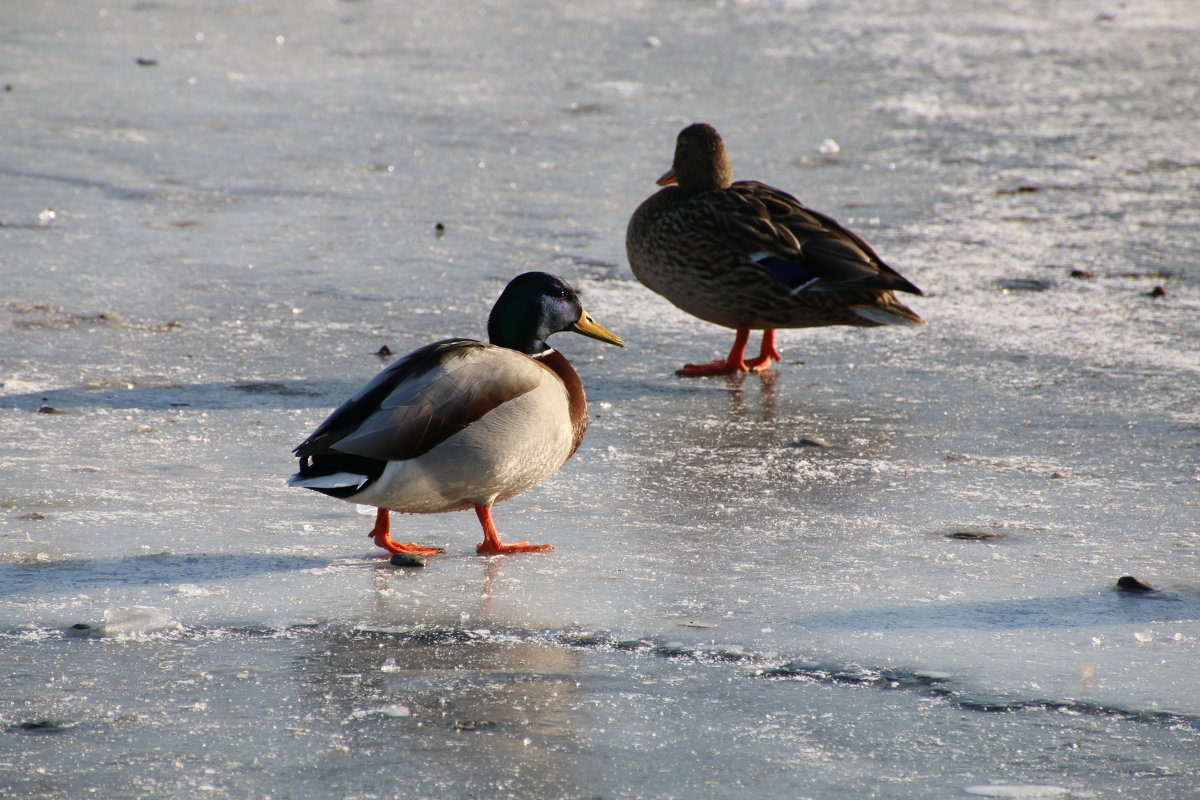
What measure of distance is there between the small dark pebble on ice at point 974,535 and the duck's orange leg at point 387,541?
136 cm

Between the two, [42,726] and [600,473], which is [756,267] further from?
[42,726]

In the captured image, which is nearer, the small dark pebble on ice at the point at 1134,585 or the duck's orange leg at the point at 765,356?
the small dark pebble on ice at the point at 1134,585

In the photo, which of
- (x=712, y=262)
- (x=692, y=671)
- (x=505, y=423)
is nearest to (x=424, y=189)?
(x=712, y=262)

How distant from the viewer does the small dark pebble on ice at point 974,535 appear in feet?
12.8

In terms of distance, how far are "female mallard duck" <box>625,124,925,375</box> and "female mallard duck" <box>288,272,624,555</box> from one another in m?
1.79

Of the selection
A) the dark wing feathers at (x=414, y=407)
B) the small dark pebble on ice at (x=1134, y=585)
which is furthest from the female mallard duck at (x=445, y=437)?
the small dark pebble on ice at (x=1134, y=585)

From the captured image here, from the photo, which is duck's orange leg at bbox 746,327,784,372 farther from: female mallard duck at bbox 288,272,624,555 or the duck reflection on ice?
the duck reflection on ice

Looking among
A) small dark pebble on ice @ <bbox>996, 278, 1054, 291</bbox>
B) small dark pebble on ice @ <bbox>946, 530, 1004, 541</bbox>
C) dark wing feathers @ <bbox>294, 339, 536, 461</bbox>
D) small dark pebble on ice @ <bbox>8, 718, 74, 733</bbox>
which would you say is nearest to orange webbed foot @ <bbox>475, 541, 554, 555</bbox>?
dark wing feathers @ <bbox>294, 339, 536, 461</bbox>

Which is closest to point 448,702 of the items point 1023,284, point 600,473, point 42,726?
point 42,726

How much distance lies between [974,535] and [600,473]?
1.13m

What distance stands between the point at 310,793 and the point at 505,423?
4.49 feet

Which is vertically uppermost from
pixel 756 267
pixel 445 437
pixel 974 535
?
pixel 756 267

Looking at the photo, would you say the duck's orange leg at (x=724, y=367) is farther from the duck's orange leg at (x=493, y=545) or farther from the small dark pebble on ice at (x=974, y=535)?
the duck's orange leg at (x=493, y=545)

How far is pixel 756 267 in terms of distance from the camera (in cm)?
559
